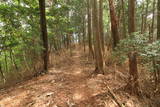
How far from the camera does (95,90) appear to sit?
382 cm

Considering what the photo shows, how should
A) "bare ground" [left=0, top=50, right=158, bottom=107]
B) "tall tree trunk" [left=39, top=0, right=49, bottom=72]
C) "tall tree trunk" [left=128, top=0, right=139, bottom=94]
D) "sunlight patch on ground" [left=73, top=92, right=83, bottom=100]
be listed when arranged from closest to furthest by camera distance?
"bare ground" [left=0, top=50, right=158, bottom=107], "tall tree trunk" [left=128, top=0, right=139, bottom=94], "sunlight patch on ground" [left=73, top=92, right=83, bottom=100], "tall tree trunk" [left=39, top=0, right=49, bottom=72]

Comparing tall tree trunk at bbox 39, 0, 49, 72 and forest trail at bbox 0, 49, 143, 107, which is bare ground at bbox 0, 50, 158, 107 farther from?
tall tree trunk at bbox 39, 0, 49, 72

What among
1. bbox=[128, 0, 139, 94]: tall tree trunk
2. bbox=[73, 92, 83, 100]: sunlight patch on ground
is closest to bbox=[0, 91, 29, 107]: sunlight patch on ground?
bbox=[73, 92, 83, 100]: sunlight patch on ground

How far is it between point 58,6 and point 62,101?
5.83 m

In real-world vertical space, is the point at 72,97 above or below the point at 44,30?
below

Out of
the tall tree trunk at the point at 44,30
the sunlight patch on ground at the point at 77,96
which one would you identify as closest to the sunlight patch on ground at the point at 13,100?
the sunlight patch on ground at the point at 77,96

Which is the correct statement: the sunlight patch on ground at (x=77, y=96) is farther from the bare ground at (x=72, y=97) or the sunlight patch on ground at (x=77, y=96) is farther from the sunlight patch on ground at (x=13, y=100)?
the sunlight patch on ground at (x=13, y=100)

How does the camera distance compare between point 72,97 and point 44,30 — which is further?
point 44,30

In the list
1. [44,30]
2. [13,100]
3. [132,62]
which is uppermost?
[44,30]

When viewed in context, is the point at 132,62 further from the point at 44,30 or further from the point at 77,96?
the point at 44,30

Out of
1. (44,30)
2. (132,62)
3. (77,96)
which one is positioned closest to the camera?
(132,62)

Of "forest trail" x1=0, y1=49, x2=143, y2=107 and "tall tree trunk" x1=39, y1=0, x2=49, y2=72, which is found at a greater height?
"tall tree trunk" x1=39, y1=0, x2=49, y2=72

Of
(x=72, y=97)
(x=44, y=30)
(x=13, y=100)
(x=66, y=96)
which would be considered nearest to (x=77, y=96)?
(x=72, y=97)

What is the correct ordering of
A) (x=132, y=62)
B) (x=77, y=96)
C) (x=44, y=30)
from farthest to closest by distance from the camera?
(x=44, y=30) < (x=77, y=96) < (x=132, y=62)
